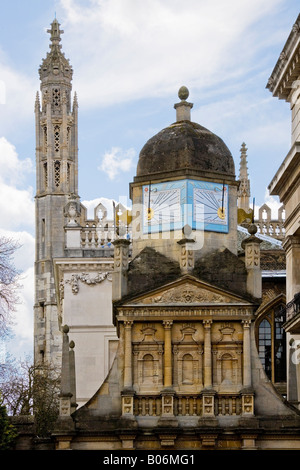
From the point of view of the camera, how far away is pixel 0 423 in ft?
140

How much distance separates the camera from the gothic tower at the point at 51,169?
93938mm

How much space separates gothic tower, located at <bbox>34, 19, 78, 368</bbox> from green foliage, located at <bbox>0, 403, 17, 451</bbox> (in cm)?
4872

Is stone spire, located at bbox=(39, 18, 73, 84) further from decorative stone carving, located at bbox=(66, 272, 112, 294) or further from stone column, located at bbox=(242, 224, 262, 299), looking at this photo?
stone column, located at bbox=(242, 224, 262, 299)

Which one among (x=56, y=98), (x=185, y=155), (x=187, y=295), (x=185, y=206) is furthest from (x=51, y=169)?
(x=187, y=295)

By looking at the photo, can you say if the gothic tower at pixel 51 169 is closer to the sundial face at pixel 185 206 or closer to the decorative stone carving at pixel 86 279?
the decorative stone carving at pixel 86 279

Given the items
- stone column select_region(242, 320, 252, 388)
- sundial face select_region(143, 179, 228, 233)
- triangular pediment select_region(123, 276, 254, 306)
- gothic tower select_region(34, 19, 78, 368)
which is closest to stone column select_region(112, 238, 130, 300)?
triangular pediment select_region(123, 276, 254, 306)

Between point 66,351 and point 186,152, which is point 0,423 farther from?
point 186,152

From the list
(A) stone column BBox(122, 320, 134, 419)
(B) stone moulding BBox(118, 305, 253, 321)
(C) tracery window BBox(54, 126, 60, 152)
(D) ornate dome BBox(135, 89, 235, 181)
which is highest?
(C) tracery window BBox(54, 126, 60, 152)

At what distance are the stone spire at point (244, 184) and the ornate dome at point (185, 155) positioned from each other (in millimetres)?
28827

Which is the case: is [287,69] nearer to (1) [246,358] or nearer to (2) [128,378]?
(1) [246,358]

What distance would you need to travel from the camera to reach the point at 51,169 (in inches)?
3740

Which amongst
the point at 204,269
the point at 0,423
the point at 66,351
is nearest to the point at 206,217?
the point at 204,269

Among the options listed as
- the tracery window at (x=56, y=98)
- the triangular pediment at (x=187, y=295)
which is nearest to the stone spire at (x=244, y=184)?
the tracery window at (x=56, y=98)

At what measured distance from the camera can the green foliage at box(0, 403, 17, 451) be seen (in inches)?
1672
